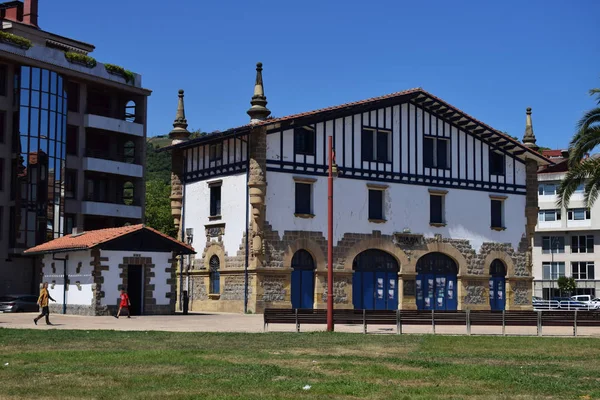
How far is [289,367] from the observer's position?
16.0m

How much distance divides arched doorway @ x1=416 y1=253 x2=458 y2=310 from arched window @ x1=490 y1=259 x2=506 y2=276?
2.54 meters

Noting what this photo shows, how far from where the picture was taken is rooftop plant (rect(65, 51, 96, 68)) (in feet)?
195

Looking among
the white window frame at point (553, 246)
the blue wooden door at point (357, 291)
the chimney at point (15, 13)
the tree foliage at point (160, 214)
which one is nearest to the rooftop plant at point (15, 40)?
the chimney at point (15, 13)

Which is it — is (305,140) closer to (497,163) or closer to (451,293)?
(451,293)

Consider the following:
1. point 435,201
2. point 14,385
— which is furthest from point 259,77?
point 14,385

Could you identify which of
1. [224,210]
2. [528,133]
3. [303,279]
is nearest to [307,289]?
[303,279]

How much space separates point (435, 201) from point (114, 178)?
85.9 feet

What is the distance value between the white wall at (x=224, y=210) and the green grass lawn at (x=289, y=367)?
61.0 feet

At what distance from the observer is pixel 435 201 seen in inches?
1838

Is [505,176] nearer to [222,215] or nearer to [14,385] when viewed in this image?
[222,215]

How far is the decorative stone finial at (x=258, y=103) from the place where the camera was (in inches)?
1626

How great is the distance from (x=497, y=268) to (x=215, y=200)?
50.0 feet

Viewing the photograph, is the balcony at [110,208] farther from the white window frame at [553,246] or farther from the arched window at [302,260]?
the white window frame at [553,246]

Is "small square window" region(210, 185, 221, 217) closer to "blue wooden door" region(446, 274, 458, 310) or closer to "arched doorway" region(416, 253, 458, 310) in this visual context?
"arched doorway" region(416, 253, 458, 310)
